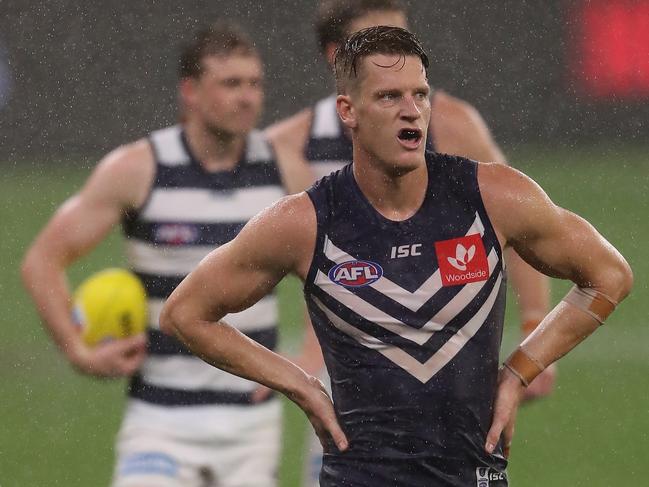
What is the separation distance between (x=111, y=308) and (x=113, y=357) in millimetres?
263

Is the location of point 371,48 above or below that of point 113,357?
above

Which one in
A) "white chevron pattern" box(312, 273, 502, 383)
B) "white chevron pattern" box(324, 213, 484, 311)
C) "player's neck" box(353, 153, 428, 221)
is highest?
"player's neck" box(353, 153, 428, 221)

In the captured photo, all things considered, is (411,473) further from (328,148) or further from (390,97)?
(328,148)

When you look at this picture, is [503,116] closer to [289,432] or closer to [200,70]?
[289,432]

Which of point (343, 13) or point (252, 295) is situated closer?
point (252, 295)

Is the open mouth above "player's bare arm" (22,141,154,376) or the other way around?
above

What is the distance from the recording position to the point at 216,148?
6250 mm

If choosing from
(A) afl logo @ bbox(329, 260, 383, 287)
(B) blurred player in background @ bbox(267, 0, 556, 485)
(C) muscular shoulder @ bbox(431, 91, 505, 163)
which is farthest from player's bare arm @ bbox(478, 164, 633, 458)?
(C) muscular shoulder @ bbox(431, 91, 505, 163)

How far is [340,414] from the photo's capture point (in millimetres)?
4441

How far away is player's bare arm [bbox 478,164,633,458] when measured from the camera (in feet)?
14.1

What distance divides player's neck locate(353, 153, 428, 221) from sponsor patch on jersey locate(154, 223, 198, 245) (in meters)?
1.83

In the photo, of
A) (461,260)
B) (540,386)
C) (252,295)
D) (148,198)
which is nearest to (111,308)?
(148,198)

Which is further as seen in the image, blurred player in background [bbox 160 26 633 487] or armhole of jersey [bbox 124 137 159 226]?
armhole of jersey [bbox 124 137 159 226]

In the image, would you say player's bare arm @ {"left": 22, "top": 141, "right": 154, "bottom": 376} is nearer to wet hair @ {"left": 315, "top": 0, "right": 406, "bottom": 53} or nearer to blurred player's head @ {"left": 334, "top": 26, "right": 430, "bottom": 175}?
wet hair @ {"left": 315, "top": 0, "right": 406, "bottom": 53}
